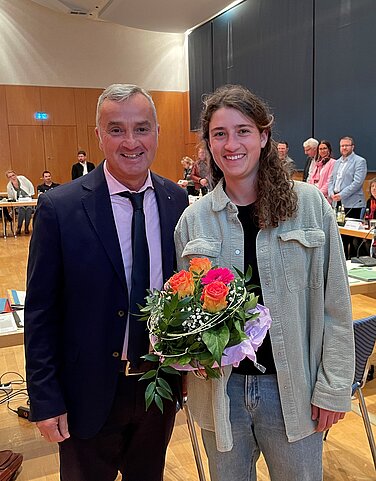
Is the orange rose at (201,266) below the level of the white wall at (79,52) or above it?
below

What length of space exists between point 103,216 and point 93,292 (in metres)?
0.24

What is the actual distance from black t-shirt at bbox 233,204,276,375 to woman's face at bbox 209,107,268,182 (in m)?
0.13

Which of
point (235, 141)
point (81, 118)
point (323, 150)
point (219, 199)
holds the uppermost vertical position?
point (81, 118)

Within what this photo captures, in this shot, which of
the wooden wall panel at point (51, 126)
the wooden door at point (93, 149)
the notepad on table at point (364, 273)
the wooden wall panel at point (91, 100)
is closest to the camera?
the notepad on table at point (364, 273)

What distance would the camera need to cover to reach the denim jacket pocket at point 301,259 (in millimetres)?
1361

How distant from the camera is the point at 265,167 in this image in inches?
57.6

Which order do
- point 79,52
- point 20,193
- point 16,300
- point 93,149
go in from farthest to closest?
point 93,149, point 79,52, point 20,193, point 16,300

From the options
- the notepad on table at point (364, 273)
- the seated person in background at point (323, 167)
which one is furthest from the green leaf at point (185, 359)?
the seated person in background at point (323, 167)

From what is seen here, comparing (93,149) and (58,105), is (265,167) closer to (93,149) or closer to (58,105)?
(58,105)

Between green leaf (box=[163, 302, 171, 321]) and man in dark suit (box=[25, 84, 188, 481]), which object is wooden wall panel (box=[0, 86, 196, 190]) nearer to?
man in dark suit (box=[25, 84, 188, 481])

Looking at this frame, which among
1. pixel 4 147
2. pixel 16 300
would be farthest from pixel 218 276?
pixel 4 147

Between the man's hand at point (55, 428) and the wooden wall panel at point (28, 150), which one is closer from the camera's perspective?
the man's hand at point (55, 428)

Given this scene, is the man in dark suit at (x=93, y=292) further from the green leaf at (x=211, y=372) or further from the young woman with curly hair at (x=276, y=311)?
the green leaf at (x=211, y=372)

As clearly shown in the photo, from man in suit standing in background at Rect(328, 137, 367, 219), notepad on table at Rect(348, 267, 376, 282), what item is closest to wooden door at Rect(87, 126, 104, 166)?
man in suit standing in background at Rect(328, 137, 367, 219)
